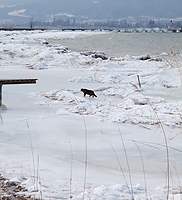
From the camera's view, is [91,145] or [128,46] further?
[128,46]

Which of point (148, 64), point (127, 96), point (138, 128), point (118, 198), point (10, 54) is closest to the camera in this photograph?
point (118, 198)

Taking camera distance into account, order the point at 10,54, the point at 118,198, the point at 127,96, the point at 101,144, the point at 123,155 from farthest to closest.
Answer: the point at 10,54 → the point at 127,96 → the point at 101,144 → the point at 123,155 → the point at 118,198

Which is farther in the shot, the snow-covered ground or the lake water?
the lake water

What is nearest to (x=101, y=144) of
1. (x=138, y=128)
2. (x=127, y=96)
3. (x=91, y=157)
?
(x=91, y=157)

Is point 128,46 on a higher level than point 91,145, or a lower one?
lower

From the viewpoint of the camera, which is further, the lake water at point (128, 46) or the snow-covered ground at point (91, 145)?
the lake water at point (128, 46)

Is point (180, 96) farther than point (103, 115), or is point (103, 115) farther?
point (180, 96)

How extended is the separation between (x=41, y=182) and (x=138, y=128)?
2.52 m

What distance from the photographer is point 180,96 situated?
9.28 m

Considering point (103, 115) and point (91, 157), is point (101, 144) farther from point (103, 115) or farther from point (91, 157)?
point (103, 115)

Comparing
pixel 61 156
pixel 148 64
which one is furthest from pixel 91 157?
pixel 148 64

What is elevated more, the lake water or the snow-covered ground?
the snow-covered ground

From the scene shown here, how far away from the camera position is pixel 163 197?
339 centimetres

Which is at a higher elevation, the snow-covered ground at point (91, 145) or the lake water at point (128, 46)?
the snow-covered ground at point (91, 145)
